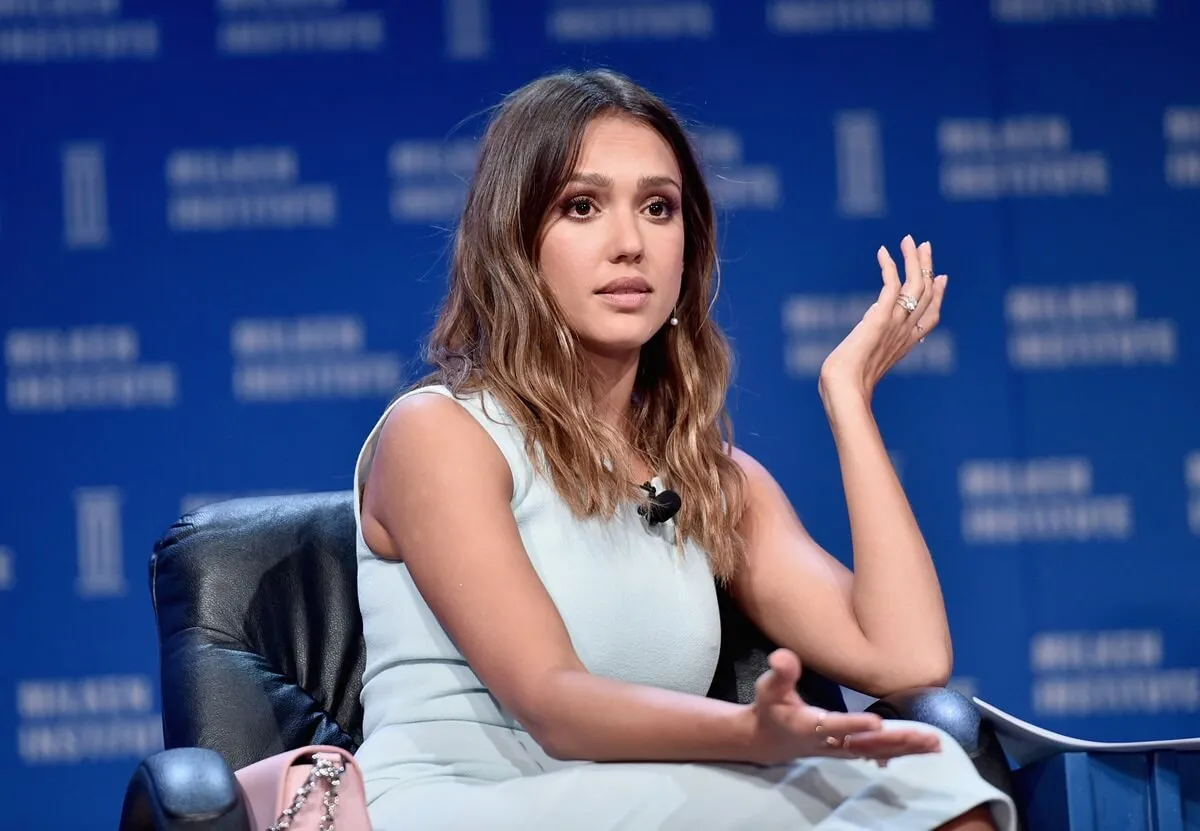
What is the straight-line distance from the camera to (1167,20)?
138 inches

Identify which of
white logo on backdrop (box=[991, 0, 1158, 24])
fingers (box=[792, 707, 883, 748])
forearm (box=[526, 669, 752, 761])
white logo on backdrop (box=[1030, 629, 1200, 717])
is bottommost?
white logo on backdrop (box=[1030, 629, 1200, 717])

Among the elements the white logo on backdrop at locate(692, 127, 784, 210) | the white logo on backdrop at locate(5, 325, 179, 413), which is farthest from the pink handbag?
the white logo on backdrop at locate(692, 127, 784, 210)

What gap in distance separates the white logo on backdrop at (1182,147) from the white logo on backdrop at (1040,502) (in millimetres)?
696

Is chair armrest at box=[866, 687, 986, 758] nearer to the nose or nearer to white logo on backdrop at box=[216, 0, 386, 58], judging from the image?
the nose

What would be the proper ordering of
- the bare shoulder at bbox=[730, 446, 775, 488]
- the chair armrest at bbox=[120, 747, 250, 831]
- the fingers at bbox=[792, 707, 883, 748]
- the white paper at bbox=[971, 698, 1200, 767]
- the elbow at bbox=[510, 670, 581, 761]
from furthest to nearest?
the bare shoulder at bbox=[730, 446, 775, 488]
the white paper at bbox=[971, 698, 1200, 767]
the elbow at bbox=[510, 670, 581, 761]
the chair armrest at bbox=[120, 747, 250, 831]
the fingers at bbox=[792, 707, 883, 748]

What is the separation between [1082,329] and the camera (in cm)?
350

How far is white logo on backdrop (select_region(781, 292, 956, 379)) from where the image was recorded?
3477 mm

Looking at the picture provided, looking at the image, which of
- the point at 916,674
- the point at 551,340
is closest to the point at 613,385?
the point at 551,340

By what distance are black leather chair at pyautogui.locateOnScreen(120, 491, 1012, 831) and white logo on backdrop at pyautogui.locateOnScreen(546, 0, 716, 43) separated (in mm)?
1627

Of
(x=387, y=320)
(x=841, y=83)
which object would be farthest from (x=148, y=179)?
(x=841, y=83)

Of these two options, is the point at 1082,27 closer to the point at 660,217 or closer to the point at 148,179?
the point at 660,217

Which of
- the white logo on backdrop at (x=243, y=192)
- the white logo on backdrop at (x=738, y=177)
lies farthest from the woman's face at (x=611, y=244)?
the white logo on backdrop at (x=243, y=192)

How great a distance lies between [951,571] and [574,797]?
6.94 ft

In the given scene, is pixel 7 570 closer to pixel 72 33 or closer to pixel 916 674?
pixel 72 33
